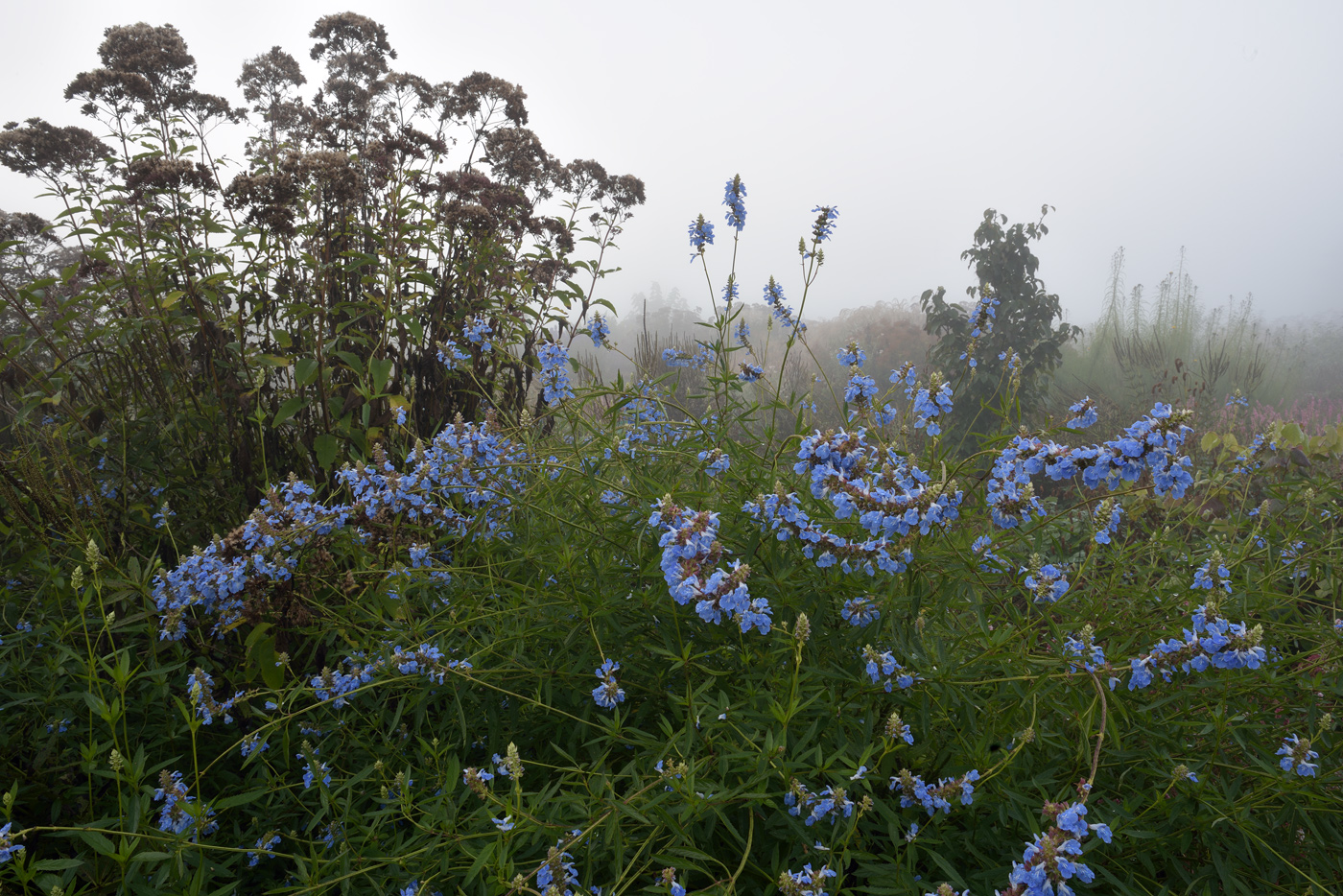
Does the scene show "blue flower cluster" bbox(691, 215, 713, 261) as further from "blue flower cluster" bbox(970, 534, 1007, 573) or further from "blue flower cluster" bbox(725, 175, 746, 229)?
"blue flower cluster" bbox(970, 534, 1007, 573)

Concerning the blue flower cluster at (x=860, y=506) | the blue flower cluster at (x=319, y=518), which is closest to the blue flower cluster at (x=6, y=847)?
the blue flower cluster at (x=319, y=518)

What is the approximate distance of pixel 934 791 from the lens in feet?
5.09

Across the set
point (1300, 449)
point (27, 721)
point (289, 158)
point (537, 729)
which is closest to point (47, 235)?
point (289, 158)

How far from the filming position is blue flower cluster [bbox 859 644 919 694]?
5.36 feet

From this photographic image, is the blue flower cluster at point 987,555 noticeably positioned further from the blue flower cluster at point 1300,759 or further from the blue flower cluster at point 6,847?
the blue flower cluster at point 6,847

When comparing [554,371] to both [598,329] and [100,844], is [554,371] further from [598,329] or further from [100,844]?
[100,844]

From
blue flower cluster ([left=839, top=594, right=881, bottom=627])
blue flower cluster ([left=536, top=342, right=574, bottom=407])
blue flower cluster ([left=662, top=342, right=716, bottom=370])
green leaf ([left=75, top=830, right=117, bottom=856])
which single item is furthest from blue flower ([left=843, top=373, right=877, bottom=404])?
green leaf ([left=75, top=830, right=117, bottom=856])

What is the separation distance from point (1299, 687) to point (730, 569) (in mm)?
1591

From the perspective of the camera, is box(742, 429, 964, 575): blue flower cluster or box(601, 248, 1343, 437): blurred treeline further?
box(601, 248, 1343, 437): blurred treeline

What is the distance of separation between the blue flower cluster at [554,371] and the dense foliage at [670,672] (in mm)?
17

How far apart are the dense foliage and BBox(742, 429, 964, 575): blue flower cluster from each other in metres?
0.01

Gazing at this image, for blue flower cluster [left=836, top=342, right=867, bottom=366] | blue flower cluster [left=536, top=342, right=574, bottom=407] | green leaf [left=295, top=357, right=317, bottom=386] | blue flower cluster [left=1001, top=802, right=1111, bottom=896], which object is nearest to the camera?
blue flower cluster [left=1001, top=802, right=1111, bottom=896]

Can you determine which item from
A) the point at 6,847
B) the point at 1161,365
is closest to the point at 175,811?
the point at 6,847

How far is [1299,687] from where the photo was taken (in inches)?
75.9
